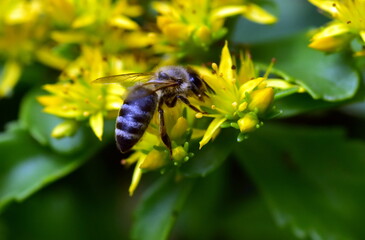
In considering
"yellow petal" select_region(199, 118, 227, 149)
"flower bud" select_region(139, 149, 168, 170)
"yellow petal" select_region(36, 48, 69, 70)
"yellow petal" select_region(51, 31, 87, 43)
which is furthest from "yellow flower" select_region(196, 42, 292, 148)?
"yellow petal" select_region(36, 48, 69, 70)

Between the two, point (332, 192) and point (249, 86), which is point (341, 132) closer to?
point (332, 192)

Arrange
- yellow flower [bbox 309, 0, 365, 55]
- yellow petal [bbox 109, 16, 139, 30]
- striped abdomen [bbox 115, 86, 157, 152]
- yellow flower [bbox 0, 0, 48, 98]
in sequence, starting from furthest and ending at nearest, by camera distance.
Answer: yellow flower [bbox 0, 0, 48, 98], yellow petal [bbox 109, 16, 139, 30], yellow flower [bbox 309, 0, 365, 55], striped abdomen [bbox 115, 86, 157, 152]

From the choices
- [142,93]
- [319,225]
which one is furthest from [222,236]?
[142,93]

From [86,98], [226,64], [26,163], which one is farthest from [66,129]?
[226,64]

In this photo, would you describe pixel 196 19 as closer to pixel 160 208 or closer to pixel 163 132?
pixel 163 132

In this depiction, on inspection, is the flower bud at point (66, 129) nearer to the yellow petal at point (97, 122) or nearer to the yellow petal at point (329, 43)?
the yellow petal at point (97, 122)

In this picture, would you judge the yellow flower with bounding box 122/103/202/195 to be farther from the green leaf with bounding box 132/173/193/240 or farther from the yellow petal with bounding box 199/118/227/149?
the green leaf with bounding box 132/173/193/240
